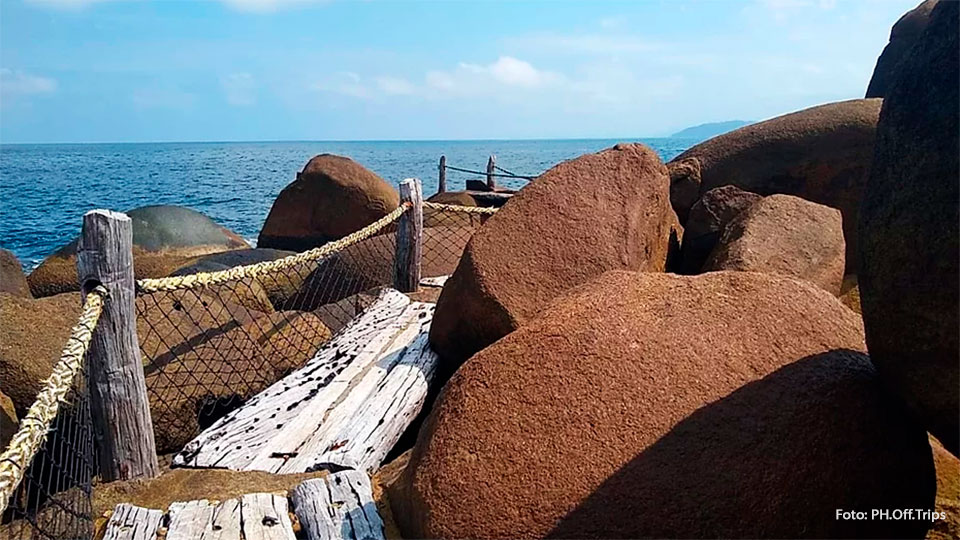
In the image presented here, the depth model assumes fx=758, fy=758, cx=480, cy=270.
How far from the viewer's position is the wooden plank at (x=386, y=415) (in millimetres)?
3584

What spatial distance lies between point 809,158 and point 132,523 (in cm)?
525

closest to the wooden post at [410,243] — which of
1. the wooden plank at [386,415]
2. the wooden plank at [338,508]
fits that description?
the wooden plank at [386,415]

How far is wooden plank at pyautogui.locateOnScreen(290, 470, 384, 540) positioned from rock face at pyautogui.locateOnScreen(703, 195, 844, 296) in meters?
2.25

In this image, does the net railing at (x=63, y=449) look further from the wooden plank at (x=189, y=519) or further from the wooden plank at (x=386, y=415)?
the wooden plank at (x=386, y=415)

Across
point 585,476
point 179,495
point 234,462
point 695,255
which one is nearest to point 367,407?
point 234,462

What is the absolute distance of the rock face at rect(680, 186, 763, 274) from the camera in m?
4.95

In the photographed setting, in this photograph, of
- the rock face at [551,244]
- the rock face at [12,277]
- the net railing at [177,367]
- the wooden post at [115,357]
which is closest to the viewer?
the net railing at [177,367]

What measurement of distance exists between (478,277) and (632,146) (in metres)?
1.37

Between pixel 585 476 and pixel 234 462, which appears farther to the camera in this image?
A: pixel 234 462

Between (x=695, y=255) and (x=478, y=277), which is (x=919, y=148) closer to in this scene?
(x=478, y=277)

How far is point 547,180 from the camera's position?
439cm

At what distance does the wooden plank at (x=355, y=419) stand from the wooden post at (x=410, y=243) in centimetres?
179

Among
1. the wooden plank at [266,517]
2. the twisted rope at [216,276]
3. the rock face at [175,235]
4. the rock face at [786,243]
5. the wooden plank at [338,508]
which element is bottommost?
the rock face at [175,235]

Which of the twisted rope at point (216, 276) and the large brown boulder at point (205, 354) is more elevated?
the twisted rope at point (216, 276)
